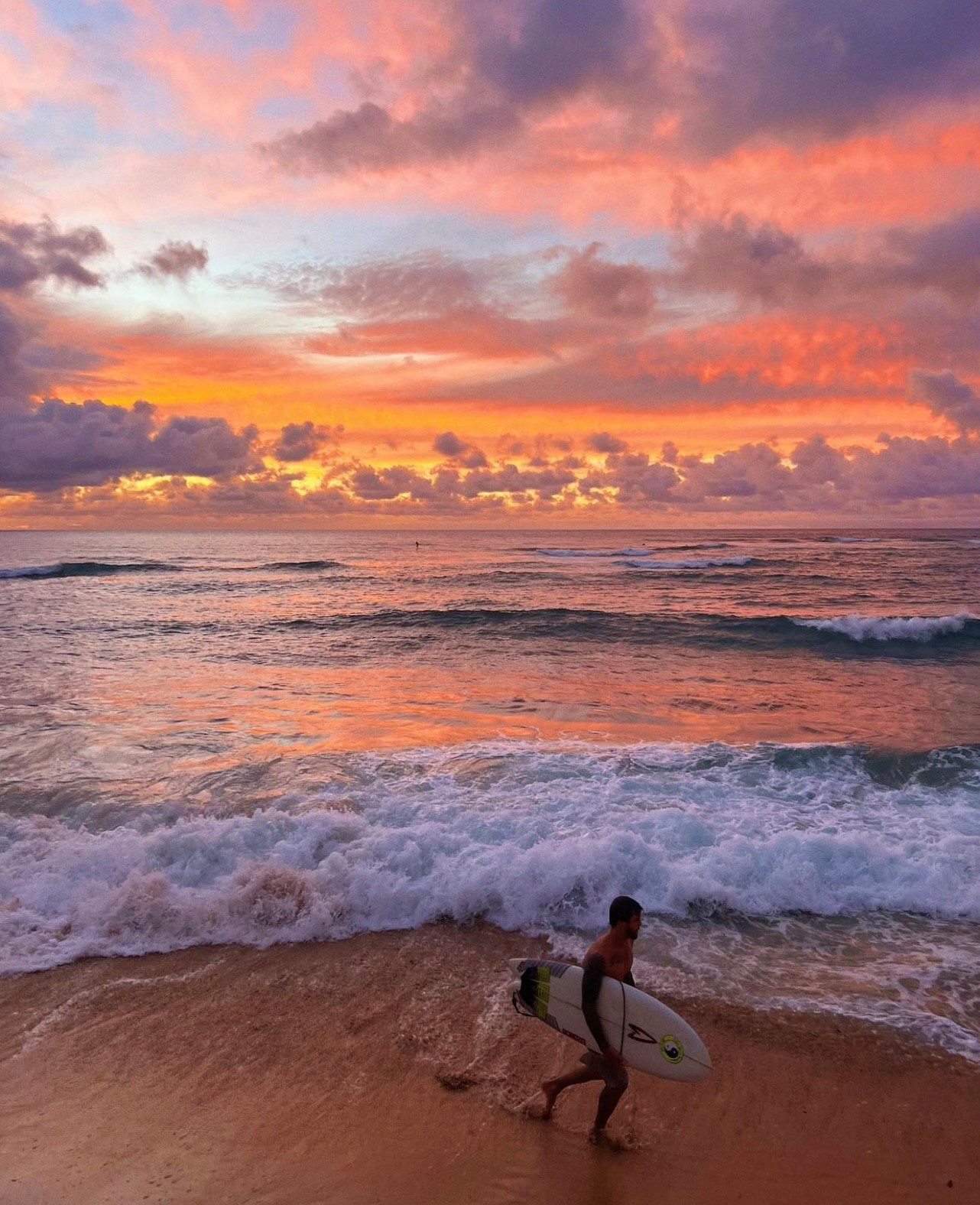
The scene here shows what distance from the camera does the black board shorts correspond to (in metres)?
4.65

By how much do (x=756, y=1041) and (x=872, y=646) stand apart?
2127 cm

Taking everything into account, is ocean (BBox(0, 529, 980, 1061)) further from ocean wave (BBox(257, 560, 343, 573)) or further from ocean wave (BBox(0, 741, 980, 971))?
ocean wave (BBox(257, 560, 343, 573))

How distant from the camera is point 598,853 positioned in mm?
8258

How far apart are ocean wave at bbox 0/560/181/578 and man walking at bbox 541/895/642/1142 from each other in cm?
5231

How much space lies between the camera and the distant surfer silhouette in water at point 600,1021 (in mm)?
4668

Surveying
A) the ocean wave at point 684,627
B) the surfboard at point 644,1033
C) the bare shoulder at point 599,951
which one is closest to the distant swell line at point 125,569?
the ocean wave at point 684,627

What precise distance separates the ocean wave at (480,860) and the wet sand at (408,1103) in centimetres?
83

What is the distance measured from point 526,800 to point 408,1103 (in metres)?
5.30

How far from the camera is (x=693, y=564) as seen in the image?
56.8m

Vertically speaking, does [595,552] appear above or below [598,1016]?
below

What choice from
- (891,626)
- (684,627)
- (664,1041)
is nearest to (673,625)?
(684,627)

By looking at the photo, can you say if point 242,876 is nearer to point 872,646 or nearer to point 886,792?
point 886,792

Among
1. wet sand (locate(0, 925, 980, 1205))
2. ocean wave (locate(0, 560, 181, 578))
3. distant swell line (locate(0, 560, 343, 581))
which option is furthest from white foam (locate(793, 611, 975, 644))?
ocean wave (locate(0, 560, 181, 578))

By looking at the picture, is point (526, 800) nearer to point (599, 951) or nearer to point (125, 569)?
point (599, 951)
